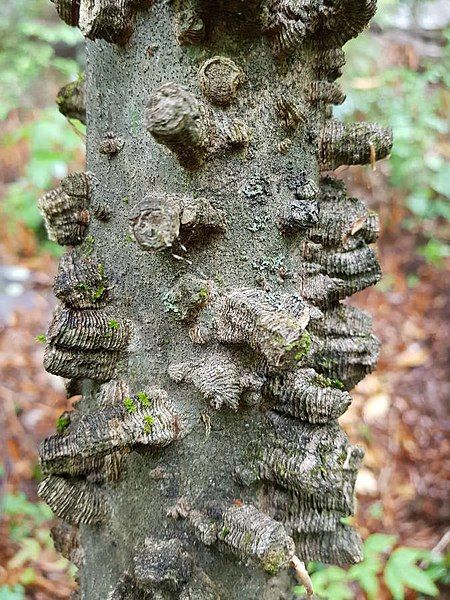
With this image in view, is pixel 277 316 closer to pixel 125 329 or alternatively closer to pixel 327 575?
pixel 125 329

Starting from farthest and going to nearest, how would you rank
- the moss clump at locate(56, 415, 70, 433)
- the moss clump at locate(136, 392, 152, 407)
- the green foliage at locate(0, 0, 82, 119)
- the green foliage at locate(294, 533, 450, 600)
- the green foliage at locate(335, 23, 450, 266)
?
1. the green foliage at locate(335, 23, 450, 266)
2. the green foliage at locate(0, 0, 82, 119)
3. the green foliage at locate(294, 533, 450, 600)
4. the moss clump at locate(56, 415, 70, 433)
5. the moss clump at locate(136, 392, 152, 407)

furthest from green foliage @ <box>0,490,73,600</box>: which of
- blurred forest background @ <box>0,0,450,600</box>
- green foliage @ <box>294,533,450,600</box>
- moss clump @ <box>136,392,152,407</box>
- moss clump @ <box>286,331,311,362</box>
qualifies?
moss clump @ <box>286,331,311,362</box>

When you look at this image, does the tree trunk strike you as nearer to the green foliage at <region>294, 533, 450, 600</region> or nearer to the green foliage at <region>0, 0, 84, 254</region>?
the green foliage at <region>294, 533, 450, 600</region>

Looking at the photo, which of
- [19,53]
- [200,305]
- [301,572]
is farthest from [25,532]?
[19,53]

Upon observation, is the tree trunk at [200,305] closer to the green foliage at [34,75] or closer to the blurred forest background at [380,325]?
the blurred forest background at [380,325]

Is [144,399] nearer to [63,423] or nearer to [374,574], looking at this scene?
[63,423]

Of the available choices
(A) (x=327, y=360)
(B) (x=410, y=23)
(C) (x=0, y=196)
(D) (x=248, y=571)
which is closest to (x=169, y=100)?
(A) (x=327, y=360)
